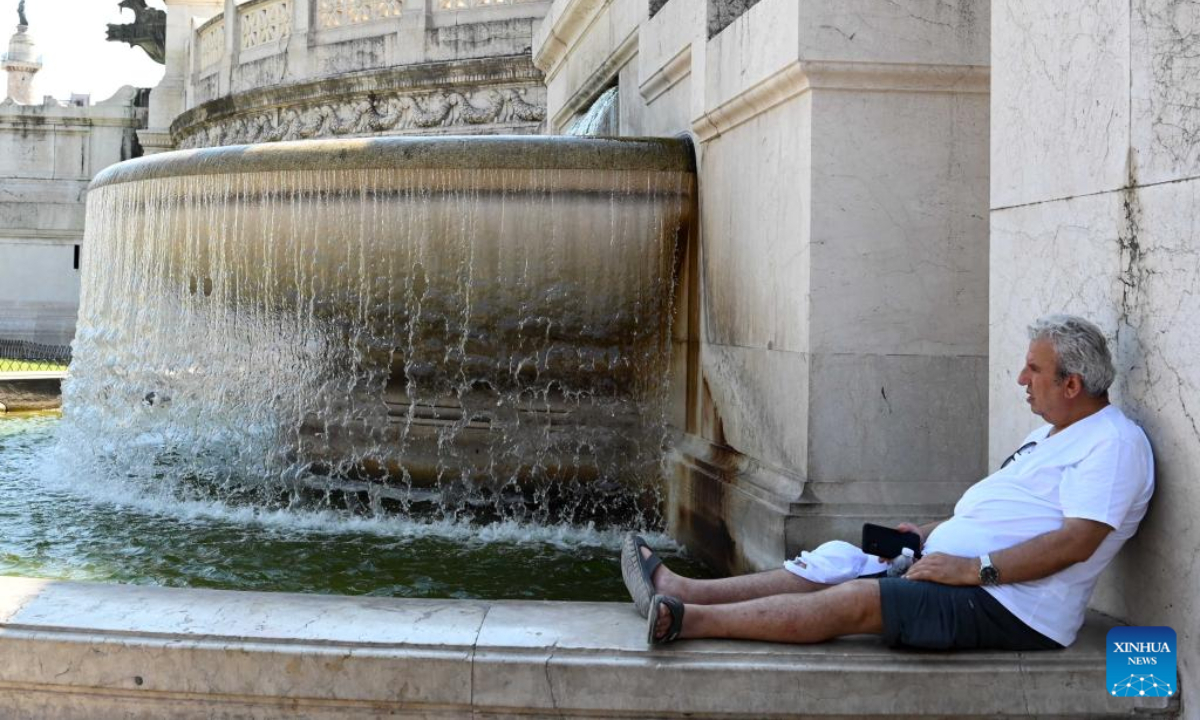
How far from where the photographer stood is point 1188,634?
288 centimetres

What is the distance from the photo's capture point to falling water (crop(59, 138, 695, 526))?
5.93m

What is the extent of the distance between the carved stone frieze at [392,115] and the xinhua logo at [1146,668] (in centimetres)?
1439

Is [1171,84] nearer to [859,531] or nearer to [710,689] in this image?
[710,689]

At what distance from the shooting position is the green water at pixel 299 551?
5027mm

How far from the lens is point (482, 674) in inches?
115

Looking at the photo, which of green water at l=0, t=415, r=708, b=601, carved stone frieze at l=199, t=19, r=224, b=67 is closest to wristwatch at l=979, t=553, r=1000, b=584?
green water at l=0, t=415, r=708, b=601

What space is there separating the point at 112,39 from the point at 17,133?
8.58 metres

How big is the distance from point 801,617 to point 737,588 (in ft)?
0.97

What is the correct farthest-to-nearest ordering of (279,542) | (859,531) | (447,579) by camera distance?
1. (279,542)
2. (447,579)
3. (859,531)

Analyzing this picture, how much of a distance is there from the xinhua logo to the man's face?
0.54 meters

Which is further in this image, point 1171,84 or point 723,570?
point 723,570

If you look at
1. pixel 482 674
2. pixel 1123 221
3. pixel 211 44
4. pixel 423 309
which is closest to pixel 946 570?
pixel 1123 221

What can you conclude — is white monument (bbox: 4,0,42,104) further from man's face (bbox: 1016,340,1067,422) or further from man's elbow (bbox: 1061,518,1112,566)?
man's elbow (bbox: 1061,518,1112,566)

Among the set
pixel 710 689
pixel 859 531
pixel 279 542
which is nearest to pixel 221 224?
pixel 279 542
